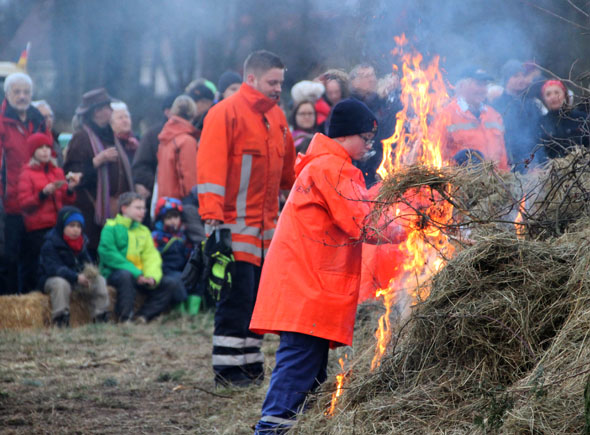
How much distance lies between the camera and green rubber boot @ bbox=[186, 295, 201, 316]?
9.55m

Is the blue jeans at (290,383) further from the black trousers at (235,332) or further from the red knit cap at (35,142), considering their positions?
the red knit cap at (35,142)

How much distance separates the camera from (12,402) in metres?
5.57

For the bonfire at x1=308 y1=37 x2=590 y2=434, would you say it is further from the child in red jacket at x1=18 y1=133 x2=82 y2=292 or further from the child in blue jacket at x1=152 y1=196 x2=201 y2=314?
the child in red jacket at x1=18 y1=133 x2=82 y2=292

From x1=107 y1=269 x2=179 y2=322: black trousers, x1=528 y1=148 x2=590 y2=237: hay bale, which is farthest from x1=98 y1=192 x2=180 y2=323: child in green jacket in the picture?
x1=528 y1=148 x2=590 y2=237: hay bale

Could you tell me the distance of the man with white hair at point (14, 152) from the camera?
348 inches

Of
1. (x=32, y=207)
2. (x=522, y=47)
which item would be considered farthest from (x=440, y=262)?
(x=32, y=207)

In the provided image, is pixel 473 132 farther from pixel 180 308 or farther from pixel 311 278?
pixel 180 308

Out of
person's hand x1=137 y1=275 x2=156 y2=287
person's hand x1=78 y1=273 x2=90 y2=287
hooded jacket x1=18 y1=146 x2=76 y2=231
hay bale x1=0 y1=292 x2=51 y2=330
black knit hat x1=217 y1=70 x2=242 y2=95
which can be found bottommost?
hay bale x1=0 y1=292 x2=51 y2=330

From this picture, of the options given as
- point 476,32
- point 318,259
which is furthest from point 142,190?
point 318,259

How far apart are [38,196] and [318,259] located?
5391 millimetres

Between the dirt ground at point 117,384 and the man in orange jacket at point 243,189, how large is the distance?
0.28 metres

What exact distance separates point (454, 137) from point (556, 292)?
2313 mm

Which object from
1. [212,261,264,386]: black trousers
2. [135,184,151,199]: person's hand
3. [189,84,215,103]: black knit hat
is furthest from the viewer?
[189,84,215,103]: black knit hat

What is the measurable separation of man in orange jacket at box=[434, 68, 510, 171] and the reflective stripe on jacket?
5.65ft
